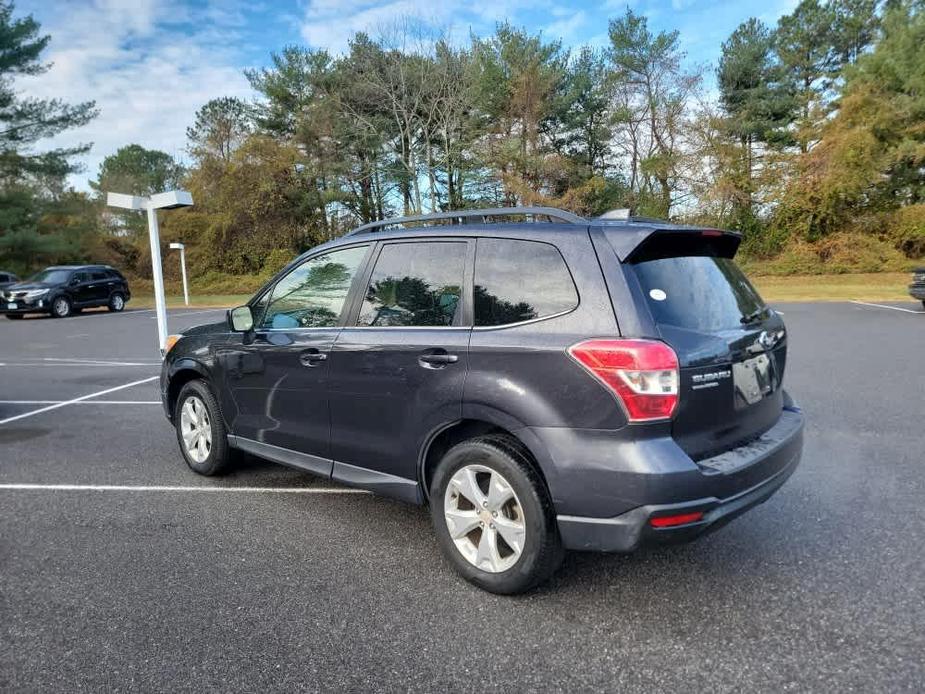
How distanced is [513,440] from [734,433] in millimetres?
992

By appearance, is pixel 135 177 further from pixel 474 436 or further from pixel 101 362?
pixel 474 436

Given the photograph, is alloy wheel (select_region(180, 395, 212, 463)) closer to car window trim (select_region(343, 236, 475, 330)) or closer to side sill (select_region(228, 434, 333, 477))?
side sill (select_region(228, 434, 333, 477))

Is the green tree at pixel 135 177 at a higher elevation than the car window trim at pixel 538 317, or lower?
higher

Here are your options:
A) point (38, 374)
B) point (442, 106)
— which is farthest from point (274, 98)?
point (38, 374)

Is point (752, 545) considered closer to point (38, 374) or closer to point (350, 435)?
point (350, 435)

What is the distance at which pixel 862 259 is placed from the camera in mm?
31484

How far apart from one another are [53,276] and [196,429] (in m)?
22.2

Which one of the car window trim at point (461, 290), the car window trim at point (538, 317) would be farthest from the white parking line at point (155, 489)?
the car window trim at point (538, 317)

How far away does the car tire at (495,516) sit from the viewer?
274 centimetres

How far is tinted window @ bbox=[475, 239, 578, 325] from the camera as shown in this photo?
9.19ft

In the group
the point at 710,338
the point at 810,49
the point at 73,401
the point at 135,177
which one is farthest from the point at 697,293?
the point at 135,177

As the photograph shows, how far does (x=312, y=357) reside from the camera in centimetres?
365

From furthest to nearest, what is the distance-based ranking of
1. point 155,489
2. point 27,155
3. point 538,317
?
point 27,155
point 155,489
point 538,317

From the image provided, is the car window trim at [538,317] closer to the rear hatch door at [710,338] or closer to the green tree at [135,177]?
the rear hatch door at [710,338]
